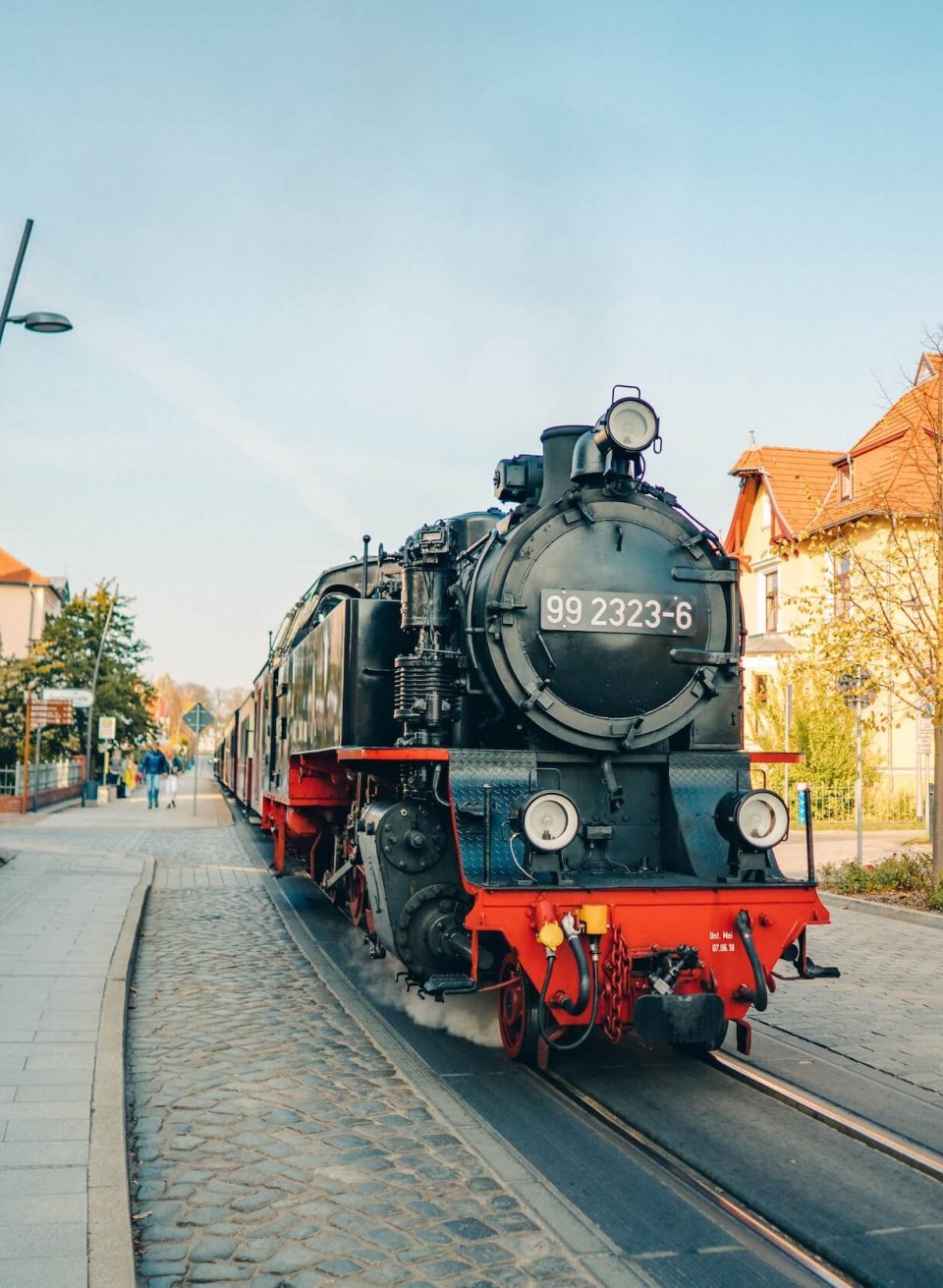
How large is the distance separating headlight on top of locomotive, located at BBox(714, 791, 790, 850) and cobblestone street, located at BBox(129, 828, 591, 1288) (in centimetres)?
212

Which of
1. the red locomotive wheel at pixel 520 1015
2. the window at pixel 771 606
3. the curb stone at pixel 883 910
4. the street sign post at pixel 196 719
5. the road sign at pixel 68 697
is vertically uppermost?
the window at pixel 771 606

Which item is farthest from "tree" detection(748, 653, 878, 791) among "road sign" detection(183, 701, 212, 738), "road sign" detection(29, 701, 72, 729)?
"road sign" detection(29, 701, 72, 729)

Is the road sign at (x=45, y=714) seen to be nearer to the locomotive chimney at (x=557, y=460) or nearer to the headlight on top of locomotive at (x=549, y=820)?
the locomotive chimney at (x=557, y=460)

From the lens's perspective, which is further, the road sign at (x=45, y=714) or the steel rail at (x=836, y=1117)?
the road sign at (x=45, y=714)

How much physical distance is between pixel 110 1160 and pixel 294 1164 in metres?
0.68

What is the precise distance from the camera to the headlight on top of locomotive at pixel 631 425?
625 centimetres

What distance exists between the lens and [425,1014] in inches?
278

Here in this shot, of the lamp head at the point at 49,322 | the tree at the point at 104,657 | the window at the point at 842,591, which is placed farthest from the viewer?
the tree at the point at 104,657

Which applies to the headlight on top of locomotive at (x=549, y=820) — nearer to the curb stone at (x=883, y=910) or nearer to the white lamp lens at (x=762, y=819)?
the white lamp lens at (x=762, y=819)

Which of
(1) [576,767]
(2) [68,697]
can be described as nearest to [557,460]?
(1) [576,767]

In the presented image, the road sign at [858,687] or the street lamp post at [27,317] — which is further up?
the street lamp post at [27,317]

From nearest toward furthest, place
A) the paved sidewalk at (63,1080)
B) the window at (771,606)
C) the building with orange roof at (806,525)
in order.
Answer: the paved sidewalk at (63,1080), the building with orange roof at (806,525), the window at (771,606)

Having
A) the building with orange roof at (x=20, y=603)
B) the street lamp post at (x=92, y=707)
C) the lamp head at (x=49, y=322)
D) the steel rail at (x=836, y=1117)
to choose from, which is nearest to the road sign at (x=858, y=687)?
the steel rail at (x=836, y=1117)

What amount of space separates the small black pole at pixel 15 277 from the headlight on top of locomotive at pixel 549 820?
972cm
